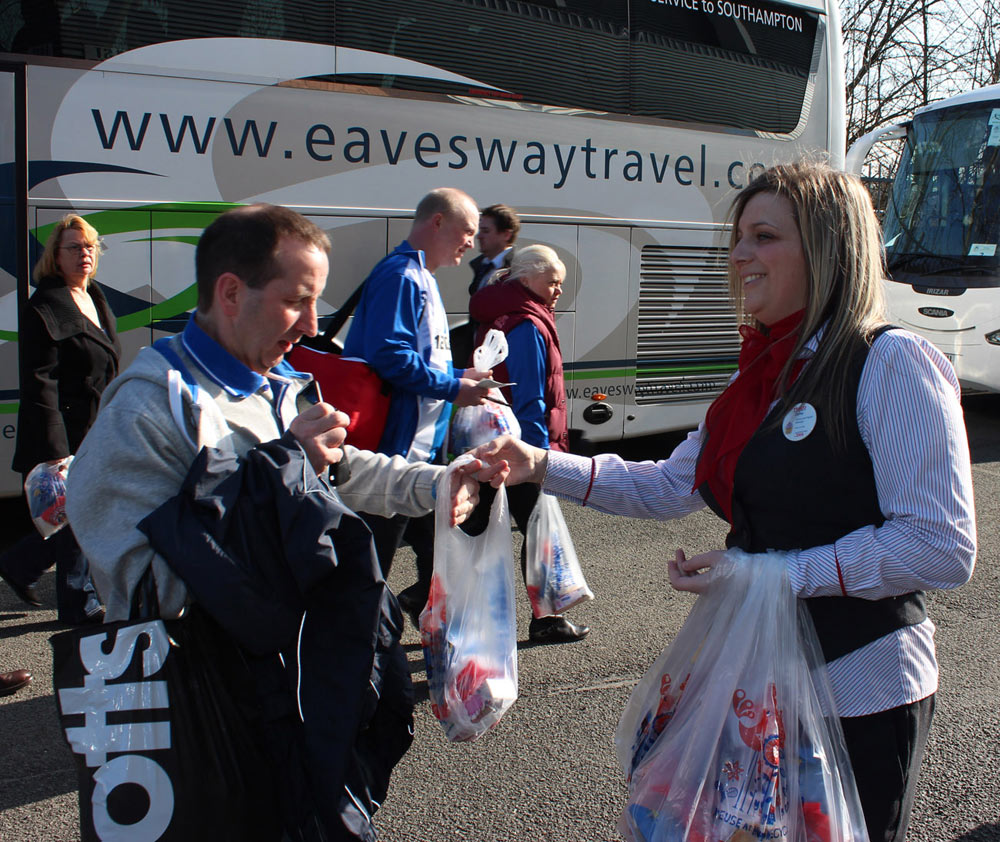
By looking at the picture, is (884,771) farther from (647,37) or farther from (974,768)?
(647,37)

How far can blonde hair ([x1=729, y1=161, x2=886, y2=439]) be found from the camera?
1812 millimetres

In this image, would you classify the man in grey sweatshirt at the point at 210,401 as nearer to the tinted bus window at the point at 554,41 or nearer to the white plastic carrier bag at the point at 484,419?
the white plastic carrier bag at the point at 484,419

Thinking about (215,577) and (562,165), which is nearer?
(215,577)

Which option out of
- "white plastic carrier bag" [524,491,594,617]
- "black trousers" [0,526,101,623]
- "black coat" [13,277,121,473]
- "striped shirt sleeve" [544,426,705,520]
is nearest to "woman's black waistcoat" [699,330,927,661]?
"striped shirt sleeve" [544,426,705,520]

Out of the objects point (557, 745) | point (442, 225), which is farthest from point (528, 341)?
point (557, 745)

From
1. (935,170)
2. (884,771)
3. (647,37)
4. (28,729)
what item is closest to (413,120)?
(647,37)

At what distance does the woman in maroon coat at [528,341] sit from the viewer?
4520mm

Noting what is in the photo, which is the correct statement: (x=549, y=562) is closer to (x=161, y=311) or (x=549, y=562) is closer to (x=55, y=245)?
(x=55, y=245)

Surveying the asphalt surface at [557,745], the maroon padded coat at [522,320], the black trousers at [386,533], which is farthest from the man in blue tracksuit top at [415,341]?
the asphalt surface at [557,745]

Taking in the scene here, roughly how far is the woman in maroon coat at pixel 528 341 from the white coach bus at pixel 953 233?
6132 millimetres

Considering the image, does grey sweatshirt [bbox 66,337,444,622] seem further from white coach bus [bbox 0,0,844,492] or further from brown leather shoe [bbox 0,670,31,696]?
white coach bus [bbox 0,0,844,492]

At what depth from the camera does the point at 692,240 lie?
773 centimetres

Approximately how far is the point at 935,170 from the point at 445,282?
670cm

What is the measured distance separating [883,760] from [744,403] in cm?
73
